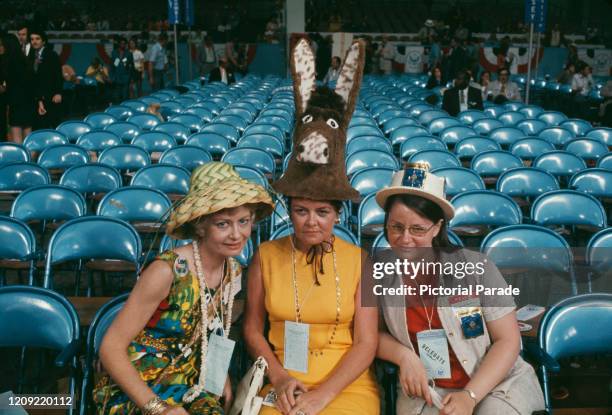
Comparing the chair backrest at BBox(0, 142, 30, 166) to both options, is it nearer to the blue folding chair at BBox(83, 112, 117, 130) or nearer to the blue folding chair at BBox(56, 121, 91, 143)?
the blue folding chair at BBox(56, 121, 91, 143)

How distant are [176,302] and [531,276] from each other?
10.0ft

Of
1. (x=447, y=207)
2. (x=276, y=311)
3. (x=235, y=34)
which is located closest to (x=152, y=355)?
(x=276, y=311)

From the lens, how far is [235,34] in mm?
28719

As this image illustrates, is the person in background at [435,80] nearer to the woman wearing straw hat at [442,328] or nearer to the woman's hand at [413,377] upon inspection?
the woman wearing straw hat at [442,328]

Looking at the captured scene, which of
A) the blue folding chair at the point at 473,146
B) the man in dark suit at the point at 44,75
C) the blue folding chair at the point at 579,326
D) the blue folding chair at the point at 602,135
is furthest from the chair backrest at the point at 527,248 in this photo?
the man in dark suit at the point at 44,75

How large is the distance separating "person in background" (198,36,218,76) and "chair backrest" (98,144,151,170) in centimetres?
1456

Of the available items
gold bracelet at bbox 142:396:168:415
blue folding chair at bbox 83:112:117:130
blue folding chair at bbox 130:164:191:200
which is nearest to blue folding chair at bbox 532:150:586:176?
blue folding chair at bbox 130:164:191:200

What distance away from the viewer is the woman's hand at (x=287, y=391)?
2.26 meters

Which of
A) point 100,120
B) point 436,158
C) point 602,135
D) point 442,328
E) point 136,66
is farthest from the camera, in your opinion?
point 136,66

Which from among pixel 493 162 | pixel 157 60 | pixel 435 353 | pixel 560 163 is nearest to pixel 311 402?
pixel 435 353

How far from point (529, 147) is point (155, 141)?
16.0 feet

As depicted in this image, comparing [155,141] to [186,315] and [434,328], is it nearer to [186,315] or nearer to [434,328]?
[186,315]

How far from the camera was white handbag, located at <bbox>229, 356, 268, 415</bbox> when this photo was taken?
89.3 inches

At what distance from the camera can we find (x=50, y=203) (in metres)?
4.86
